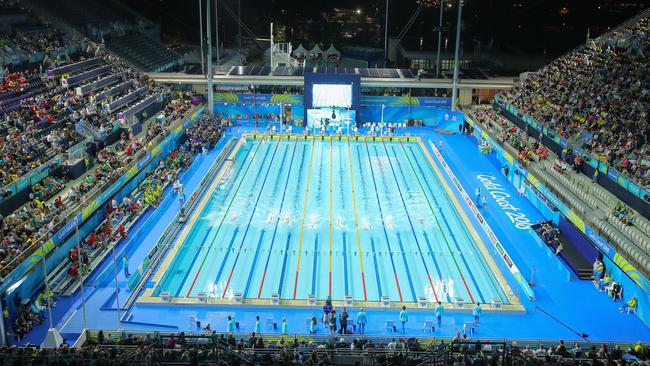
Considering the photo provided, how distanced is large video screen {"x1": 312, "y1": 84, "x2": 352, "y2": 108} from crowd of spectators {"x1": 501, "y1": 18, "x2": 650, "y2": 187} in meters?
8.93

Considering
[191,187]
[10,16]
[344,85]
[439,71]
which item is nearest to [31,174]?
[191,187]

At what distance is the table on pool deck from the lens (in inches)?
651

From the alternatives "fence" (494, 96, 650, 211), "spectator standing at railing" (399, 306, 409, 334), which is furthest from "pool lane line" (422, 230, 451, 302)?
"fence" (494, 96, 650, 211)

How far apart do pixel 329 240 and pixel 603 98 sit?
14.9 metres

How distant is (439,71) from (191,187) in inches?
994

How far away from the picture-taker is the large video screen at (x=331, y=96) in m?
36.8

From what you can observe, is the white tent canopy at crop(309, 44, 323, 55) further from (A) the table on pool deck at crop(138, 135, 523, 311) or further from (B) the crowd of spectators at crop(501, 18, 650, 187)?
(A) the table on pool deck at crop(138, 135, 523, 311)

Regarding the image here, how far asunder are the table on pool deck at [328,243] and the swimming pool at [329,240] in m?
0.04

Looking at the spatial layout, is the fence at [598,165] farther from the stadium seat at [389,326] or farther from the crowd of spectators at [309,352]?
the stadium seat at [389,326]

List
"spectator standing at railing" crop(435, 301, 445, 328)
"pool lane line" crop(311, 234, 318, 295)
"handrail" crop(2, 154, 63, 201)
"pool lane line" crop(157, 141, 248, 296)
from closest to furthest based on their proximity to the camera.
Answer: "spectator standing at railing" crop(435, 301, 445, 328) → "pool lane line" crop(311, 234, 318, 295) → "pool lane line" crop(157, 141, 248, 296) → "handrail" crop(2, 154, 63, 201)

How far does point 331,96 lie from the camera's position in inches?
1451

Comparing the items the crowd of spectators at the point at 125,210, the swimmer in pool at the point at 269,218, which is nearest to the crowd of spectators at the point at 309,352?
the crowd of spectators at the point at 125,210

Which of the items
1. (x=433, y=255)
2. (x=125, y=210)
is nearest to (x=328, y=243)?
(x=433, y=255)

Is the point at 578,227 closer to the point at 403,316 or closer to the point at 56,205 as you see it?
the point at 403,316
